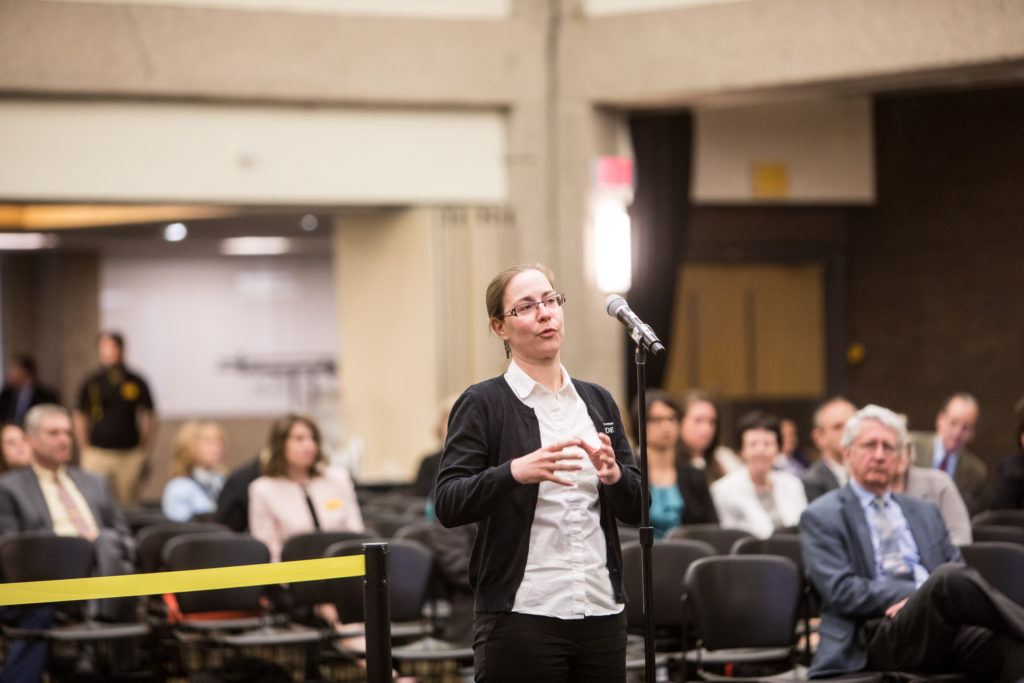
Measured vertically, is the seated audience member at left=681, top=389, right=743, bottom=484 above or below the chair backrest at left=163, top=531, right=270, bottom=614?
above

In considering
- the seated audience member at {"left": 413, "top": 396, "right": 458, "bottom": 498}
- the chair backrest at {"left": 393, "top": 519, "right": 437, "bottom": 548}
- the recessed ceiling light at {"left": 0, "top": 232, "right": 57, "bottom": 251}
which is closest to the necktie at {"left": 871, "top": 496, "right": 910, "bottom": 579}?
the chair backrest at {"left": 393, "top": 519, "right": 437, "bottom": 548}

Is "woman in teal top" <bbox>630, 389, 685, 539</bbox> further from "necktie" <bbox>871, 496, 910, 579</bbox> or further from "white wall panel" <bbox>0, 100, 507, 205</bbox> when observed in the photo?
"white wall panel" <bbox>0, 100, 507, 205</bbox>

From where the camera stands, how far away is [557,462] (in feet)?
9.68

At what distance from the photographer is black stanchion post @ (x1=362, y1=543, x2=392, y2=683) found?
3.78 meters

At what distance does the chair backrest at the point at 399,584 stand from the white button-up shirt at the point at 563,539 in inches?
116

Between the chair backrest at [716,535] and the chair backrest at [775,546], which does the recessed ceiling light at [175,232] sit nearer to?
the chair backrest at [716,535]

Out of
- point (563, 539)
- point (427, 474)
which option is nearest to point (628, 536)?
point (427, 474)

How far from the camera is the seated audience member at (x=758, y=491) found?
22.2ft

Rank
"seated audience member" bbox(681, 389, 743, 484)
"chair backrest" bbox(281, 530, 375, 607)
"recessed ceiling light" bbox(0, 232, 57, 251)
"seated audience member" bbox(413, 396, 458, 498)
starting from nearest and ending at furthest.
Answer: "chair backrest" bbox(281, 530, 375, 607) < "seated audience member" bbox(681, 389, 743, 484) < "seated audience member" bbox(413, 396, 458, 498) < "recessed ceiling light" bbox(0, 232, 57, 251)

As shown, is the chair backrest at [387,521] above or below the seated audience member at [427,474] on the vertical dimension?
below

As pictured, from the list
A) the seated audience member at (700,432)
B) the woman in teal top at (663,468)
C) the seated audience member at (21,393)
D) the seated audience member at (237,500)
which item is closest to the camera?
the woman in teal top at (663,468)

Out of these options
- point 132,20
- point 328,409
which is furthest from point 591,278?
point 328,409

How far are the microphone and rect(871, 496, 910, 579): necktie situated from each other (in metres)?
1.99

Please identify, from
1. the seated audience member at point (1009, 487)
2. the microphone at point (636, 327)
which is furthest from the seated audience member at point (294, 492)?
the microphone at point (636, 327)
